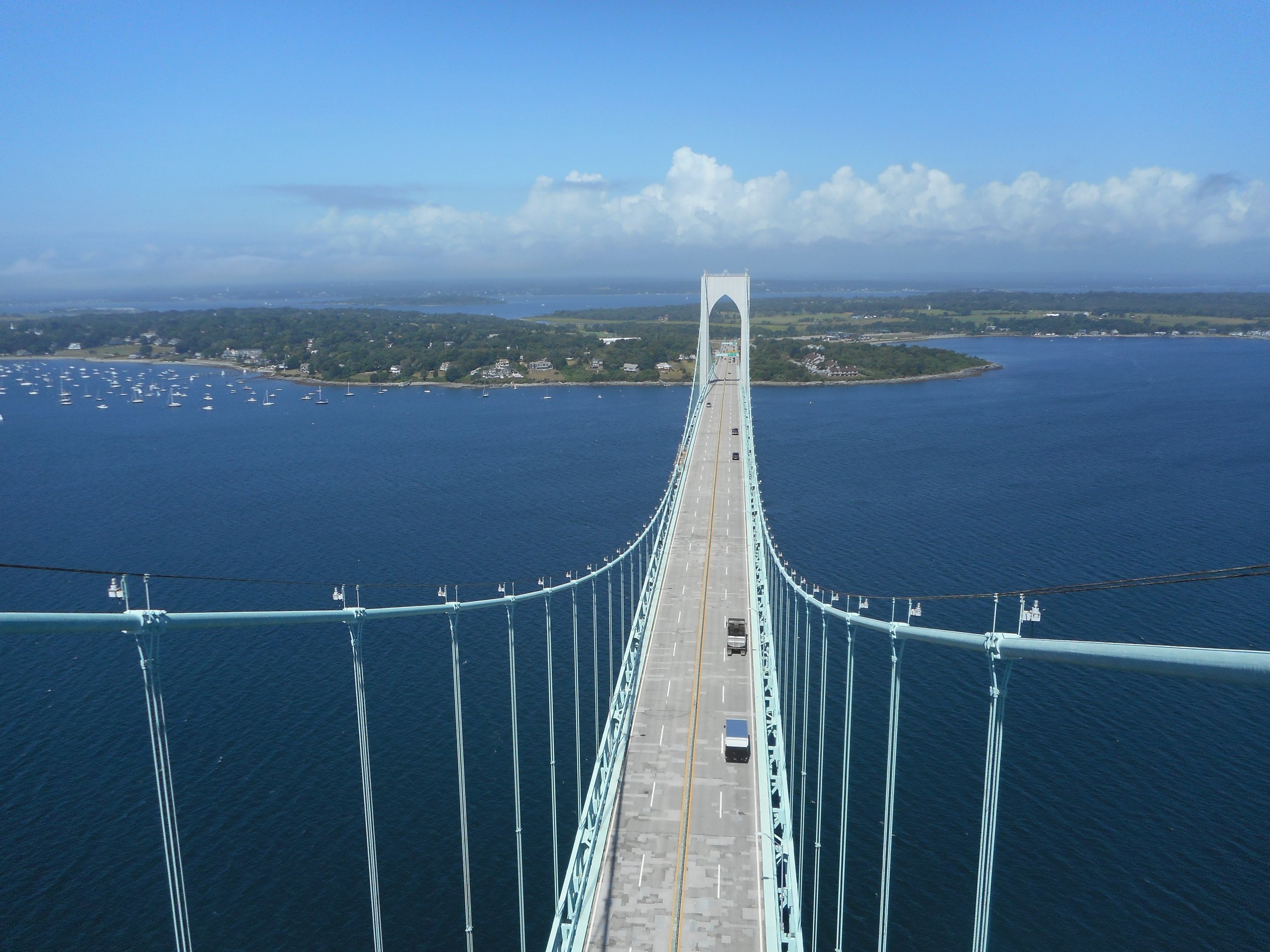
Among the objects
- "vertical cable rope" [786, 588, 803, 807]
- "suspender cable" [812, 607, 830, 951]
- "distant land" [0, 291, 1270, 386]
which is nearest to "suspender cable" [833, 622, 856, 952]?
"suspender cable" [812, 607, 830, 951]

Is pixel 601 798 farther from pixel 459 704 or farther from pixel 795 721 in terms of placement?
pixel 795 721

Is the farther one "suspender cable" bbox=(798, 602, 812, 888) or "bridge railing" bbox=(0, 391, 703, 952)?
"suspender cable" bbox=(798, 602, 812, 888)

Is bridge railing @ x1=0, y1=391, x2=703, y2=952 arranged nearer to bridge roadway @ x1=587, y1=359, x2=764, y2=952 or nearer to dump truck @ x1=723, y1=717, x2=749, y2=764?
bridge roadway @ x1=587, y1=359, x2=764, y2=952

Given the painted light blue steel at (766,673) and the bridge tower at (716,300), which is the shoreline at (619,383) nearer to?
the bridge tower at (716,300)

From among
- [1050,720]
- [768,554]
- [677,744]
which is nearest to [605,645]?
[768,554]

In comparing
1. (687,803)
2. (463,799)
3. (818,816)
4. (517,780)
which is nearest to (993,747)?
(463,799)

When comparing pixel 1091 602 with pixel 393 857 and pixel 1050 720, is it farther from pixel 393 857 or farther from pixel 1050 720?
pixel 393 857
